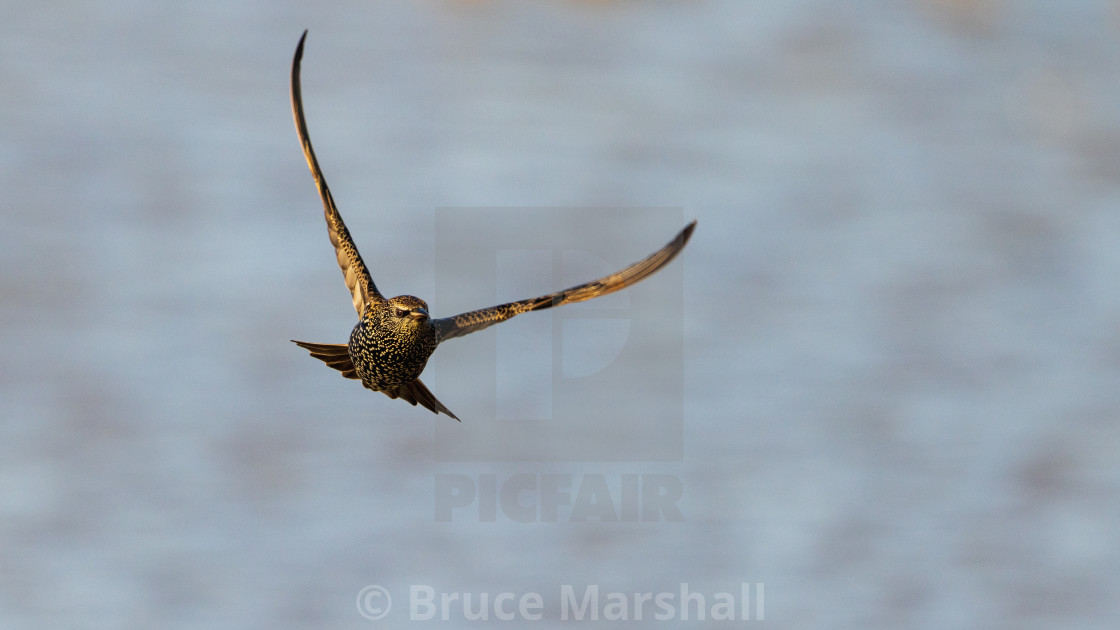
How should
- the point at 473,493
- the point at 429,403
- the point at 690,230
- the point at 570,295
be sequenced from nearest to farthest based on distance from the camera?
the point at 690,230
the point at 570,295
the point at 429,403
the point at 473,493

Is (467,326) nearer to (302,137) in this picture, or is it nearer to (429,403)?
(429,403)

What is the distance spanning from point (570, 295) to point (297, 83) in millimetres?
1551

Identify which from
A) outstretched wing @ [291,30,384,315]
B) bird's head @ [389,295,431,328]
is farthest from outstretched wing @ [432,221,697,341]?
outstretched wing @ [291,30,384,315]

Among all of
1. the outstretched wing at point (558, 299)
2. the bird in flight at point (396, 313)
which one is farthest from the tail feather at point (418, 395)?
the outstretched wing at point (558, 299)

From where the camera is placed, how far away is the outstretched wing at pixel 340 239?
614 centimetres

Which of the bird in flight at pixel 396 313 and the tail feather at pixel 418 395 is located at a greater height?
the bird in flight at pixel 396 313

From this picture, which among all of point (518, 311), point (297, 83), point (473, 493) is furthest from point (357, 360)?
point (473, 493)

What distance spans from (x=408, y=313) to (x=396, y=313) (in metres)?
0.06

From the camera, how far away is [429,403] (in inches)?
268

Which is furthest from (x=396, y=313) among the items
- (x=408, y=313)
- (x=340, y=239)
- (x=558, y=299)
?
(x=558, y=299)

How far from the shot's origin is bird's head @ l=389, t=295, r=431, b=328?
240 inches

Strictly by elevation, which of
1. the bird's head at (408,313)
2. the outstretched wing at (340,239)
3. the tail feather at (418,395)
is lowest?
the tail feather at (418,395)

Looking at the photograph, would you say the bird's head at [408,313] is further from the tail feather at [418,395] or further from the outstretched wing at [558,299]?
the tail feather at [418,395]

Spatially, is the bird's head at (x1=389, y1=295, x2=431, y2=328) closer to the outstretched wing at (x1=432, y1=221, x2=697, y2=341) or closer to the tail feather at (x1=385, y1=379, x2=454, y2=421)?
the outstretched wing at (x1=432, y1=221, x2=697, y2=341)
